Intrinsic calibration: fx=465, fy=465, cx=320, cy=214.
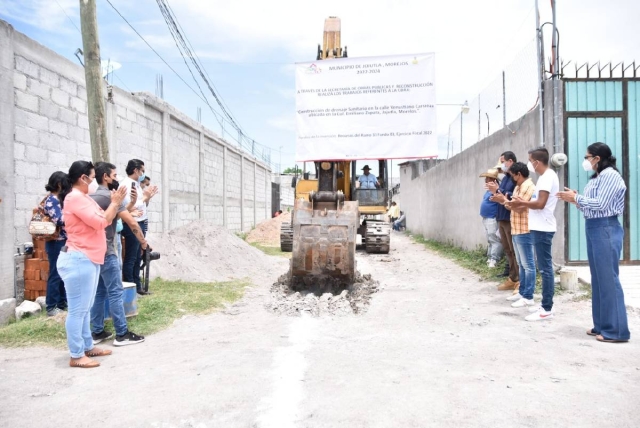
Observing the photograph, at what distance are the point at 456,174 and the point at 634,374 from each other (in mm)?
9902

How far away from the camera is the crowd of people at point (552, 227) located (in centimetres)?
412

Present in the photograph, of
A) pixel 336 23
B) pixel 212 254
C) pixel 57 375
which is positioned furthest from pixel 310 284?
pixel 336 23

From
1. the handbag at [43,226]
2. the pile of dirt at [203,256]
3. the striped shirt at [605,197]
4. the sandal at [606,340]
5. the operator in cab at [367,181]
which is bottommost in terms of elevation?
the sandal at [606,340]

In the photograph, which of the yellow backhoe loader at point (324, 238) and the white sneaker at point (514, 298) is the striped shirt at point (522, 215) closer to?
the white sneaker at point (514, 298)

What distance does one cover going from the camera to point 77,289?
12.1ft

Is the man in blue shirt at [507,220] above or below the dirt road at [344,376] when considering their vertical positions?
above

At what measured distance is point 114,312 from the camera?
4.27 metres

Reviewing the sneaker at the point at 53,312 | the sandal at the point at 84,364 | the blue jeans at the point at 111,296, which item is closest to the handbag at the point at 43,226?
the sneaker at the point at 53,312

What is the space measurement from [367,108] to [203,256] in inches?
164

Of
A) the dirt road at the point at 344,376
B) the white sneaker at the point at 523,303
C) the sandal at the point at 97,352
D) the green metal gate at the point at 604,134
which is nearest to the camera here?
the dirt road at the point at 344,376

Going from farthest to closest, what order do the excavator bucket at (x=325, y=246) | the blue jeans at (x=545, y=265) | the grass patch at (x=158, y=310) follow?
1. the excavator bucket at (x=325, y=246)
2. the blue jeans at (x=545, y=265)
3. the grass patch at (x=158, y=310)

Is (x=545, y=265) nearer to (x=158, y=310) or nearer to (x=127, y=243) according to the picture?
(x=158, y=310)

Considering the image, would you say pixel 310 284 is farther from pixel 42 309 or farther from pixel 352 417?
pixel 352 417

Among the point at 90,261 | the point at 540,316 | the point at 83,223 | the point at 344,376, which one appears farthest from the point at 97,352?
the point at 540,316
